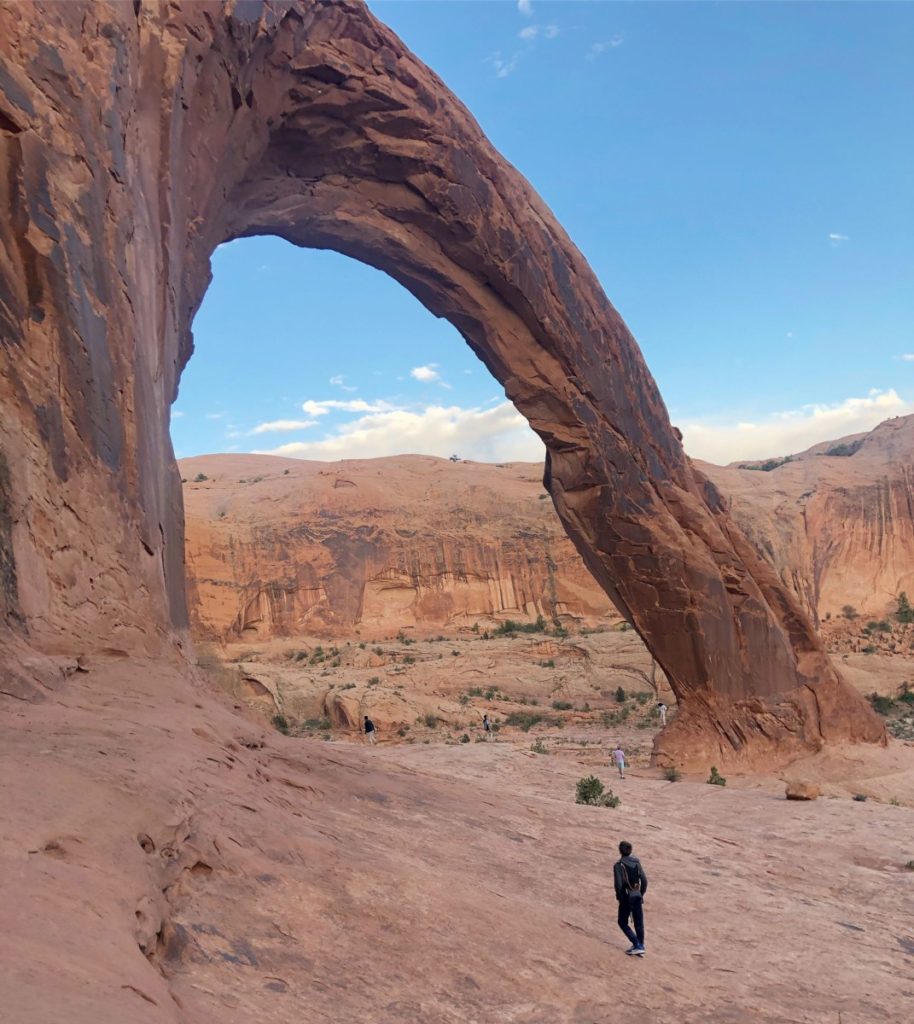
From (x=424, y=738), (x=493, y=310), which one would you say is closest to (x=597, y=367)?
(x=493, y=310)

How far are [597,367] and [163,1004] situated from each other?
15.8 m

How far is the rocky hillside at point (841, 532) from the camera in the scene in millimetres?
38531

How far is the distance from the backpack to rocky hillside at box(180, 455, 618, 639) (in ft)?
108

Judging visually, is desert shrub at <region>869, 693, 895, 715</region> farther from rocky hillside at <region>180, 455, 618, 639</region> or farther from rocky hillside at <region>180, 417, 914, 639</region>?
rocky hillside at <region>180, 455, 618, 639</region>

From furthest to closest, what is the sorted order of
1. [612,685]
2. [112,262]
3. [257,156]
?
[612,685] → [257,156] → [112,262]

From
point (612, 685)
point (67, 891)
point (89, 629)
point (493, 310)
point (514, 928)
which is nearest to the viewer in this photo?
point (67, 891)

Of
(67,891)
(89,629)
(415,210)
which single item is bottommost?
(67,891)

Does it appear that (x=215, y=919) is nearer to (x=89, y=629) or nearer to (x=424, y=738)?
(x=89, y=629)

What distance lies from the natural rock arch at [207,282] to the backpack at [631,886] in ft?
13.7

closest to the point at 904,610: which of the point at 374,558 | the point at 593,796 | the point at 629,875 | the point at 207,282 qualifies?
the point at 374,558

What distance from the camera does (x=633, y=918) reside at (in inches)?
196

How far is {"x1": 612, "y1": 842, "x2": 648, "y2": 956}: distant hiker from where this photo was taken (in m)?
Answer: 4.89

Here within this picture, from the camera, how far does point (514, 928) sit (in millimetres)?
4609

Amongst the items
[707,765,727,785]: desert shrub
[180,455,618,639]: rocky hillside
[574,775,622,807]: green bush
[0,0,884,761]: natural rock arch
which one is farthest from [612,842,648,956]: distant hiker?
[180,455,618,639]: rocky hillside
